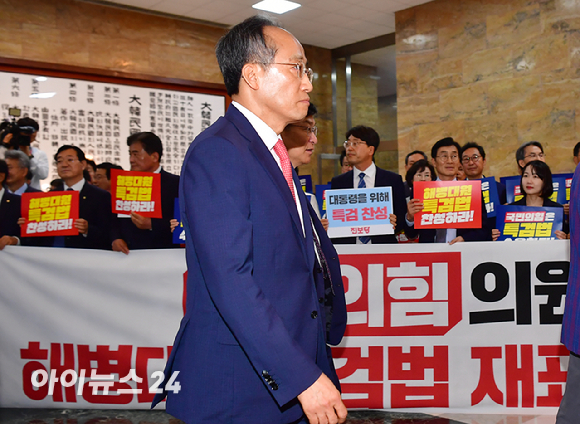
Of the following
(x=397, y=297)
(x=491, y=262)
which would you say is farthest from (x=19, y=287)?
(x=491, y=262)

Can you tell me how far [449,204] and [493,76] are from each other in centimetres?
466

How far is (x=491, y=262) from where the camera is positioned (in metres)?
3.23

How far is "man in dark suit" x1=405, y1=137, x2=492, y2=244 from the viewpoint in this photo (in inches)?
140

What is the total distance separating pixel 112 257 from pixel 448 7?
6.32 meters

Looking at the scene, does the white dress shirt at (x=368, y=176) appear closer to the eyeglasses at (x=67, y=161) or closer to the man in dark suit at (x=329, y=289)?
the eyeglasses at (x=67, y=161)

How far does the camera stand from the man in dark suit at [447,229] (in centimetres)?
356

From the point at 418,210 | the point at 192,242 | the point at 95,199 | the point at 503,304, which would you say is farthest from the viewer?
the point at 95,199

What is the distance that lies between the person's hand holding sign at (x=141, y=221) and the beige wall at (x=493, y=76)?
508 cm

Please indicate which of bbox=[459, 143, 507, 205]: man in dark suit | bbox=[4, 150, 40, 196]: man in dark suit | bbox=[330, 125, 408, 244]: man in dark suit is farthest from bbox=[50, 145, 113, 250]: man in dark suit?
bbox=[459, 143, 507, 205]: man in dark suit

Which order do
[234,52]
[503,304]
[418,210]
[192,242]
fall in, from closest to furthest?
1. [192,242]
2. [234,52]
3. [503,304]
4. [418,210]

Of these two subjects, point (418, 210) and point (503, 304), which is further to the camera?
point (418, 210)

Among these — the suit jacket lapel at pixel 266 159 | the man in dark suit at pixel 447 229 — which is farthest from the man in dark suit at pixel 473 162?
the suit jacket lapel at pixel 266 159

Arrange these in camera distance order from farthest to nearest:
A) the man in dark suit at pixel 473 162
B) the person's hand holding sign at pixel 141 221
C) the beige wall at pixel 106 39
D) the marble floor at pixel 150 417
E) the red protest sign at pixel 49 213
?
the beige wall at pixel 106 39 → the man in dark suit at pixel 473 162 → the person's hand holding sign at pixel 141 221 → the red protest sign at pixel 49 213 → the marble floor at pixel 150 417

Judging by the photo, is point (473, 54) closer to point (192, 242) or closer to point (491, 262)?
point (491, 262)
